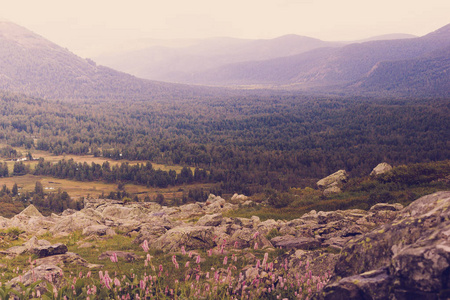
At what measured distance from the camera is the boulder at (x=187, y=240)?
2102 cm

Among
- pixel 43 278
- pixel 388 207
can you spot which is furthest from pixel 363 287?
pixel 388 207

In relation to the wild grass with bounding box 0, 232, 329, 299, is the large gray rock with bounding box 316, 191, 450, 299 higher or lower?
higher

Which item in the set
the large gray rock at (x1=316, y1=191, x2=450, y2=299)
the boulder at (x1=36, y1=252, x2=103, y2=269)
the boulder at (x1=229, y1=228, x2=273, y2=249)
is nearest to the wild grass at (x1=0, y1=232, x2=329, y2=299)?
the large gray rock at (x1=316, y1=191, x2=450, y2=299)

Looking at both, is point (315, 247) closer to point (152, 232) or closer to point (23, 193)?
point (152, 232)

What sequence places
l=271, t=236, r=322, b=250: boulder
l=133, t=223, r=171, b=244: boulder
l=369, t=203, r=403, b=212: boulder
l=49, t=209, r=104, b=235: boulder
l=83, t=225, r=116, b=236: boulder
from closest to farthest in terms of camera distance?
l=271, t=236, r=322, b=250: boulder < l=133, t=223, r=171, b=244: boulder < l=369, t=203, r=403, b=212: boulder < l=83, t=225, r=116, b=236: boulder < l=49, t=209, r=104, b=235: boulder

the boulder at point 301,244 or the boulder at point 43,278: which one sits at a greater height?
the boulder at point 43,278

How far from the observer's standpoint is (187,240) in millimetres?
21547

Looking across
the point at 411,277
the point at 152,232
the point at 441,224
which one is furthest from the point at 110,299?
the point at 152,232

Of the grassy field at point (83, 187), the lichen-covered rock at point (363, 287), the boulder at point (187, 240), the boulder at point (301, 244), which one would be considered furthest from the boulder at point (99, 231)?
the grassy field at point (83, 187)

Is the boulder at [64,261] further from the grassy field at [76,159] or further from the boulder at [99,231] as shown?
the grassy field at [76,159]

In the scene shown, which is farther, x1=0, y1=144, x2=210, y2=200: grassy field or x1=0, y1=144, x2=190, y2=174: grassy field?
x1=0, y1=144, x2=190, y2=174: grassy field

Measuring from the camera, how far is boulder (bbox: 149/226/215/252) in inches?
827

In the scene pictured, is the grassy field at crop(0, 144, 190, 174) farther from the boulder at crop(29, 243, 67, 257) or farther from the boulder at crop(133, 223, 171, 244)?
the boulder at crop(29, 243, 67, 257)

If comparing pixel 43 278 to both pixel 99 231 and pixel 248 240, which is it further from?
pixel 99 231
